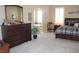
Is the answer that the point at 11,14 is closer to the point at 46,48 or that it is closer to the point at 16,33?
the point at 16,33

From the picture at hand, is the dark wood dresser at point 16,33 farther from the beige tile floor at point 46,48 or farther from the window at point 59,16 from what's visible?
the window at point 59,16

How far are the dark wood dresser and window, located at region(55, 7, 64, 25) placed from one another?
4.18 m

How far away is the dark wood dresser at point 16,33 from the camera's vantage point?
4961 millimetres

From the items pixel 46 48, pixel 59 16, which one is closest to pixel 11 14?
pixel 46 48

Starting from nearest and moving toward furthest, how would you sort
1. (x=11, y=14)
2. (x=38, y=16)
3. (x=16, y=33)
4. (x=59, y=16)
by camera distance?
(x=16, y=33)
(x=11, y=14)
(x=59, y=16)
(x=38, y=16)

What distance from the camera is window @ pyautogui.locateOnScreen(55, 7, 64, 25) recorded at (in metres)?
10.0

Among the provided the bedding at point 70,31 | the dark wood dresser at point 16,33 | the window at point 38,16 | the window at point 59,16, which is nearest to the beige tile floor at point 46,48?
the dark wood dresser at point 16,33

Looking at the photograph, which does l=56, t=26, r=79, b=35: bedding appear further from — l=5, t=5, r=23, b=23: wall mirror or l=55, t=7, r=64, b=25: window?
l=55, t=7, r=64, b=25: window

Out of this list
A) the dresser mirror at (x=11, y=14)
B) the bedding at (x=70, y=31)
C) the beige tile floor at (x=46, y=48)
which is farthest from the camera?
the bedding at (x=70, y=31)

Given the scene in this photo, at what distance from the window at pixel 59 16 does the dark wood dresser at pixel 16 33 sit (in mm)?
4183

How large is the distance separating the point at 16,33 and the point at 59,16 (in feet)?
17.6

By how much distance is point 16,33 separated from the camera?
18.1ft

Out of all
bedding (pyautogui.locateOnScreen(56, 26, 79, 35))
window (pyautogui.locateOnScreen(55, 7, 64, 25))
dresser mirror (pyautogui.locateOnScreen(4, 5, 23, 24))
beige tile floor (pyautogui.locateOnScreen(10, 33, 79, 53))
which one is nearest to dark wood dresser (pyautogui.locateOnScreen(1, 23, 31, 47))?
beige tile floor (pyautogui.locateOnScreen(10, 33, 79, 53))
